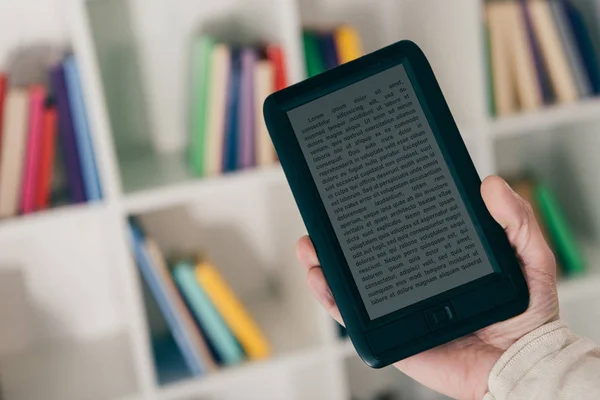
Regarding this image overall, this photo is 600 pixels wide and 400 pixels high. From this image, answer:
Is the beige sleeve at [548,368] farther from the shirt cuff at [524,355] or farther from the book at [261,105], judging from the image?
the book at [261,105]

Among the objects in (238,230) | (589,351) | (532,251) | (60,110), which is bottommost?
(589,351)

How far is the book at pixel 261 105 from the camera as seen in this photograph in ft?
4.18

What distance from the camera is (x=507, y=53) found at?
143 centimetres

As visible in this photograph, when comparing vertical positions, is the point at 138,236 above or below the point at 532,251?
above

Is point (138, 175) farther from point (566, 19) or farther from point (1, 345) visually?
point (566, 19)

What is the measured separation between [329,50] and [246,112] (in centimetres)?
20

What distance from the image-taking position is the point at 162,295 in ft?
4.19

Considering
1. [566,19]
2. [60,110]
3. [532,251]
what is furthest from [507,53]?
[60,110]

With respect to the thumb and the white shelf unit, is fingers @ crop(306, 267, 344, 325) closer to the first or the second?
the thumb

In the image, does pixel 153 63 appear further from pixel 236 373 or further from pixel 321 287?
pixel 321 287

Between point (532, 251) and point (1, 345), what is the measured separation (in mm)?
1155

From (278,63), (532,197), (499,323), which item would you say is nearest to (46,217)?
(278,63)

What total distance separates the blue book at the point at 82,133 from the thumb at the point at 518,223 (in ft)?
2.42

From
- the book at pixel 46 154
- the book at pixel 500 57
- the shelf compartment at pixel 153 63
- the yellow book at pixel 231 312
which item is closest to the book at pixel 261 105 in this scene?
the shelf compartment at pixel 153 63
